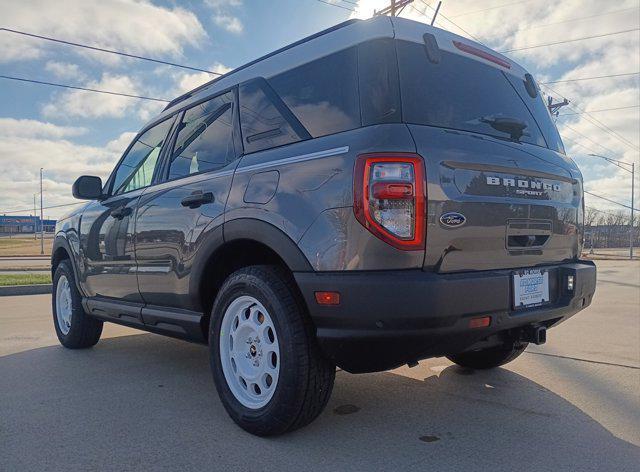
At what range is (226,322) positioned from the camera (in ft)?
9.88

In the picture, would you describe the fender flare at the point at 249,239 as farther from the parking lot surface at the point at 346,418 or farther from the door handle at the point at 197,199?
→ the parking lot surface at the point at 346,418

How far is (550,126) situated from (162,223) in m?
2.66

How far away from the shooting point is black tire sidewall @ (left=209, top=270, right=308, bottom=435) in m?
2.53

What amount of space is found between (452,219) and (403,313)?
1.63 feet

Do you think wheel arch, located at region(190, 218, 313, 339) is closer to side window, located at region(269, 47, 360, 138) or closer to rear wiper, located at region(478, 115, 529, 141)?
side window, located at region(269, 47, 360, 138)

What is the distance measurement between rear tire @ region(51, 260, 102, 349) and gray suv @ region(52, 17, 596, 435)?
5.37 ft

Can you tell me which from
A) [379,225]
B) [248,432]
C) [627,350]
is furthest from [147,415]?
[627,350]

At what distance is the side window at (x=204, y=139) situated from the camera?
10.8 feet

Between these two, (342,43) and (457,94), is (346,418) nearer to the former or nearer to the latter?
(457,94)

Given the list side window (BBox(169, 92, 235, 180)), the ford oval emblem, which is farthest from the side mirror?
the ford oval emblem

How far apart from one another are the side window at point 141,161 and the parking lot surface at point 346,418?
150 cm

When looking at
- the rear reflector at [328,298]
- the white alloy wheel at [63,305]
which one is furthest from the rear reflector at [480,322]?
the white alloy wheel at [63,305]

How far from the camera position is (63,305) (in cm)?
528

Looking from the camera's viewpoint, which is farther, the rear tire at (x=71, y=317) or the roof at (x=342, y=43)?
the rear tire at (x=71, y=317)
